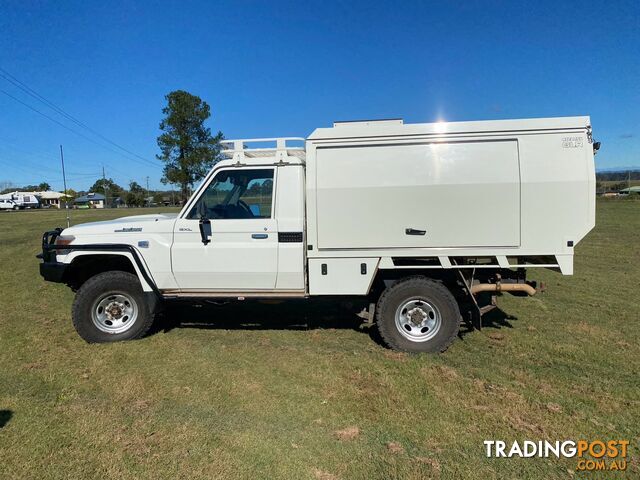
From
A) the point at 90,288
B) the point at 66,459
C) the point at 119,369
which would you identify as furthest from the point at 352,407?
the point at 90,288

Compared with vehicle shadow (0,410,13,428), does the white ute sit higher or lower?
higher

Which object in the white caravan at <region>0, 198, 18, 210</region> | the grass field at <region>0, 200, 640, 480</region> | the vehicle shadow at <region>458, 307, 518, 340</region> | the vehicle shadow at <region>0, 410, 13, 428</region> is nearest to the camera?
the grass field at <region>0, 200, 640, 480</region>

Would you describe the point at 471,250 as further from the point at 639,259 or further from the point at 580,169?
the point at 639,259

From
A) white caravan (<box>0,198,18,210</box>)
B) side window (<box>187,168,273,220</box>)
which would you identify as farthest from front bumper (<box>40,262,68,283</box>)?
white caravan (<box>0,198,18,210</box>)

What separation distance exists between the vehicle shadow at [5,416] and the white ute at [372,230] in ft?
5.32

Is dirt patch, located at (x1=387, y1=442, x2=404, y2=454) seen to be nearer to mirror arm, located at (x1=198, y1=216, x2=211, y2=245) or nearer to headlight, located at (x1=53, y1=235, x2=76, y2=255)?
mirror arm, located at (x1=198, y1=216, x2=211, y2=245)

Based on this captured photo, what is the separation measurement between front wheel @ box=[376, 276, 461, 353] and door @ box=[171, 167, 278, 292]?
1.41 m

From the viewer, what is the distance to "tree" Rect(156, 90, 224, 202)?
3959 centimetres

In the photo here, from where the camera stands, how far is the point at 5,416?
340cm

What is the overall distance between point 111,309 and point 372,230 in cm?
339

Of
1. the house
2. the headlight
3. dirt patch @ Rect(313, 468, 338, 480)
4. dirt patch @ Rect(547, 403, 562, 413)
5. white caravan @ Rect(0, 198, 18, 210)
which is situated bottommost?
dirt patch @ Rect(313, 468, 338, 480)

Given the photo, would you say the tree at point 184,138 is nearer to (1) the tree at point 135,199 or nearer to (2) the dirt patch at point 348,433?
(2) the dirt patch at point 348,433

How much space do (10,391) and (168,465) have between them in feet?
6.98

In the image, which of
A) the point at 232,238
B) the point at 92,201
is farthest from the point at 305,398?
the point at 92,201
